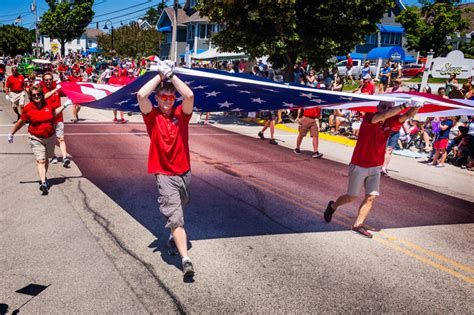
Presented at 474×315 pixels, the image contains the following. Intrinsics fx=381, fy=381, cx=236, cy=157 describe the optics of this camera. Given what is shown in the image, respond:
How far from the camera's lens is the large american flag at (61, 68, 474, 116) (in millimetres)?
5219

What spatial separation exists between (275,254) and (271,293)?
1015 millimetres

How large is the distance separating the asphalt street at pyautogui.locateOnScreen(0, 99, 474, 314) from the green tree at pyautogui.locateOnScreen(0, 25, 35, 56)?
89786 mm

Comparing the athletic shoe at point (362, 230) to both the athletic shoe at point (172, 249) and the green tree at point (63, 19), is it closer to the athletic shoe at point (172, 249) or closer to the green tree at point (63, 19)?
the athletic shoe at point (172, 249)

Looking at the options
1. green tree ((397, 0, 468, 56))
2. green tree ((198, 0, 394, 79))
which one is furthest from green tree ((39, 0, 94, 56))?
green tree ((198, 0, 394, 79))

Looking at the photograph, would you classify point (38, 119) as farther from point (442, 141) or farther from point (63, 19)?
point (63, 19)

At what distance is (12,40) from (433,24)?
83.2m

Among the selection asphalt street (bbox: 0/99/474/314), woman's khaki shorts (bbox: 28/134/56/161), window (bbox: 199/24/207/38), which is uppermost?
window (bbox: 199/24/207/38)

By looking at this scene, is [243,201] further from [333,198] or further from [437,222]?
[437,222]

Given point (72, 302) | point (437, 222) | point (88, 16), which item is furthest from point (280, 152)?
point (88, 16)

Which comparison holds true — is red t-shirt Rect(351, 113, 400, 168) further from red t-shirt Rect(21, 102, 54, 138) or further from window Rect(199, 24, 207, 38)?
window Rect(199, 24, 207, 38)

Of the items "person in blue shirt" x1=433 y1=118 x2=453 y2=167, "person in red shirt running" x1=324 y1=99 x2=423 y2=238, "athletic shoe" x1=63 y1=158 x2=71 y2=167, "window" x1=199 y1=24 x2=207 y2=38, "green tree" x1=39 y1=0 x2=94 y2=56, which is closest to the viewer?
"person in red shirt running" x1=324 y1=99 x2=423 y2=238

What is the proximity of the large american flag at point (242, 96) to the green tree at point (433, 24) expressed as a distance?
4169 centimetres

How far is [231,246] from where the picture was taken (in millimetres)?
5367

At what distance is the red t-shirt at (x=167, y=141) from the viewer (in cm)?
448
